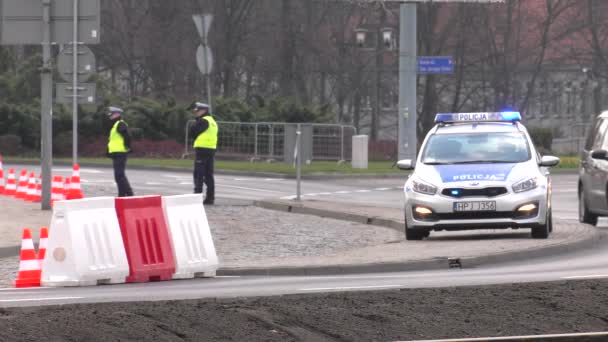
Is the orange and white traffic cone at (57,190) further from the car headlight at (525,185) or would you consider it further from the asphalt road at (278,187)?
the car headlight at (525,185)

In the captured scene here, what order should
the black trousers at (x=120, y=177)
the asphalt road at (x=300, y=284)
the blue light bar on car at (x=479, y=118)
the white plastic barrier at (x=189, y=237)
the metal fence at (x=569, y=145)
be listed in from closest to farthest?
the asphalt road at (x=300, y=284) → the white plastic barrier at (x=189, y=237) → the blue light bar on car at (x=479, y=118) → the black trousers at (x=120, y=177) → the metal fence at (x=569, y=145)

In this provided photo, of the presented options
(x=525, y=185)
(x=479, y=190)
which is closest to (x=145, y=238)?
(x=479, y=190)

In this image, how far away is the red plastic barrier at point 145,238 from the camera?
1448 centimetres

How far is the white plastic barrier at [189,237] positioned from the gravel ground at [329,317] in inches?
133

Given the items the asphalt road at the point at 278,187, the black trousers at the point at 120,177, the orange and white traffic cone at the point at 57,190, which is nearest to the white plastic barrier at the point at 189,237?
the black trousers at the point at 120,177

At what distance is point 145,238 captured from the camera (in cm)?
1463

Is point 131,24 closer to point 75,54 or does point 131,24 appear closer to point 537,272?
point 75,54

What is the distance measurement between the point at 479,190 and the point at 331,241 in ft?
6.95

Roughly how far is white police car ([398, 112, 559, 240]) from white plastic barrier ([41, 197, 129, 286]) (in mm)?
5313

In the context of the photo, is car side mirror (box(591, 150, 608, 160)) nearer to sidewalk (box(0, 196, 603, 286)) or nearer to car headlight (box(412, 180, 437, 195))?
sidewalk (box(0, 196, 603, 286))

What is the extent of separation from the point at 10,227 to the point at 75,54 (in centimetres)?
532

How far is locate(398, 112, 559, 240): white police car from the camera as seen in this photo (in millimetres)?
18344

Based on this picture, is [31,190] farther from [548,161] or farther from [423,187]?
[548,161]

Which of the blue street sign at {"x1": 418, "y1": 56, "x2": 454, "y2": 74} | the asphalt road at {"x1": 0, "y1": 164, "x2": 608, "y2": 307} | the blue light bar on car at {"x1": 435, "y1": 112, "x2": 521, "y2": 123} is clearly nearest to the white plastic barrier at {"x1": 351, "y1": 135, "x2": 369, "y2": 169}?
the blue street sign at {"x1": 418, "y1": 56, "x2": 454, "y2": 74}
